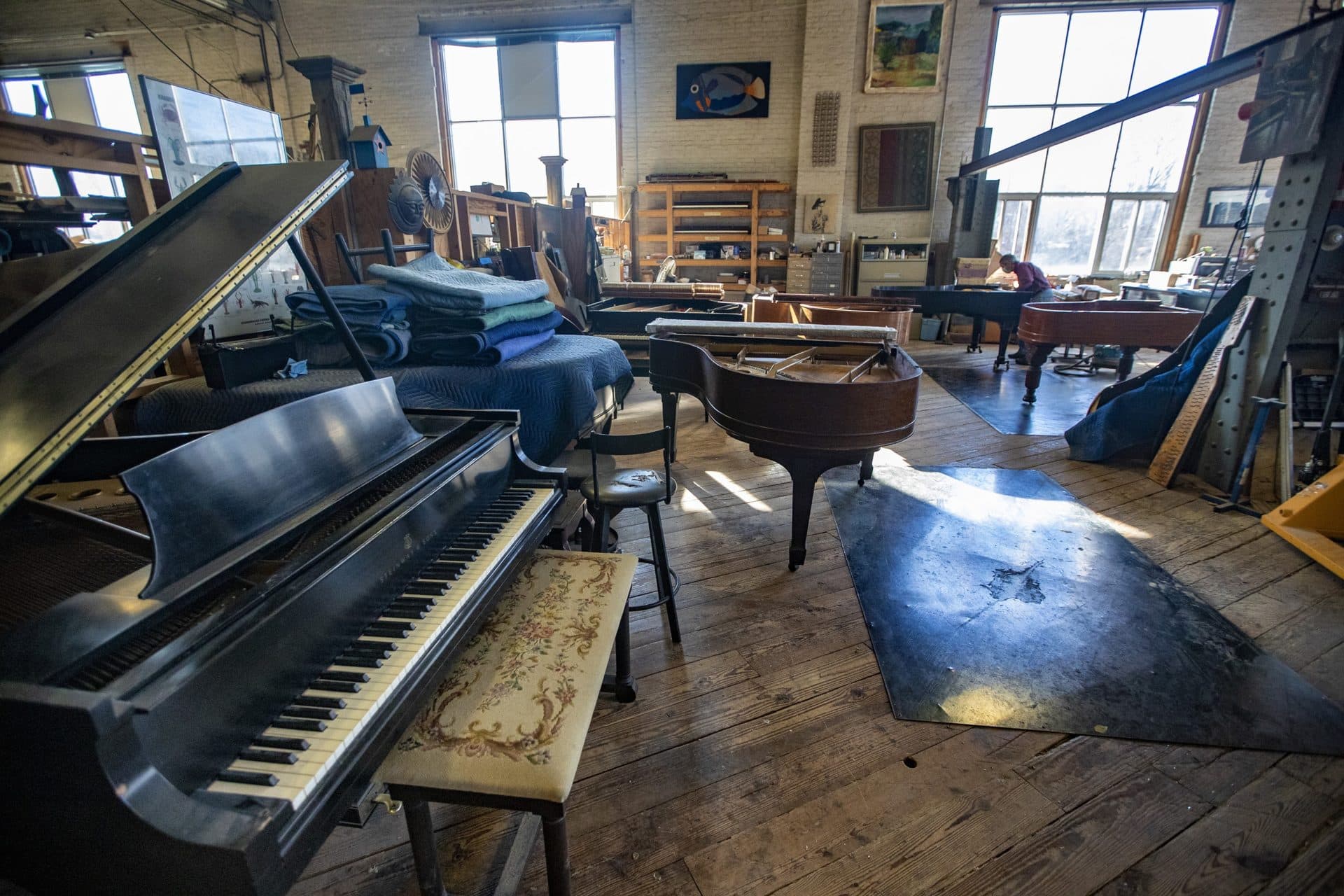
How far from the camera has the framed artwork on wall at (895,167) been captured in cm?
813

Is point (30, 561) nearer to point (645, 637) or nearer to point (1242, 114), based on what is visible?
point (645, 637)

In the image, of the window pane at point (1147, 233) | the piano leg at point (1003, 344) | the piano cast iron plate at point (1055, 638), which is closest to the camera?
the piano cast iron plate at point (1055, 638)

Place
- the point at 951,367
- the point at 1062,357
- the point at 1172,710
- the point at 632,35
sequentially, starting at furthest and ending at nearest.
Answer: the point at 632,35 → the point at 1062,357 → the point at 951,367 → the point at 1172,710

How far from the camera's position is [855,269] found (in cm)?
863

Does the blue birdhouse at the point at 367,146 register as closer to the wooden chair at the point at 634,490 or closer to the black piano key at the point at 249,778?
the wooden chair at the point at 634,490

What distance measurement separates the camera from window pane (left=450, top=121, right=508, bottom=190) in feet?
29.4

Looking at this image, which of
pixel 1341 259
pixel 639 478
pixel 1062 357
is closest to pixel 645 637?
pixel 639 478

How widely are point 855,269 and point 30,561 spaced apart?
351 inches

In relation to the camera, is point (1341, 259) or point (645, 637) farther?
point (1341, 259)

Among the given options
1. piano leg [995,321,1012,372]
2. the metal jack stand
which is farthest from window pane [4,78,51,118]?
the metal jack stand

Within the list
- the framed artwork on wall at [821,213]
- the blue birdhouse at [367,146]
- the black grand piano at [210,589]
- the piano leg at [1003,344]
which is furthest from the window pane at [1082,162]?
the black grand piano at [210,589]

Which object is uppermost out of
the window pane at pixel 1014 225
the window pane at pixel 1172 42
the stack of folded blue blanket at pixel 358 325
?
the window pane at pixel 1172 42

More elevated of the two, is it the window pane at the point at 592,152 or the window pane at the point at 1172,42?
the window pane at the point at 1172,42

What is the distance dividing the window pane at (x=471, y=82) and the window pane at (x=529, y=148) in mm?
404
